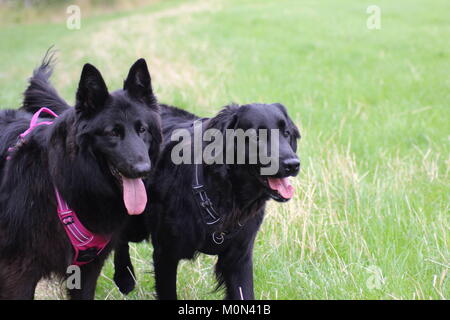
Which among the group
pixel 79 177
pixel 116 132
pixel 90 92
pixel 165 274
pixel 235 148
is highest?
pixel 90 92

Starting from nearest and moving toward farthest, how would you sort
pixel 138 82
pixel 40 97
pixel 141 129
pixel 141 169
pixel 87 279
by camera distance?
pixel 141 169, pixel 141 129, pixel 138 82, pixel 87 279, pixel 40 97

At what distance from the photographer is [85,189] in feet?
9.67

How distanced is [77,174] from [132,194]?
0.32 meters

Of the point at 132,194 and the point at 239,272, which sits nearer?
the point at 132,194

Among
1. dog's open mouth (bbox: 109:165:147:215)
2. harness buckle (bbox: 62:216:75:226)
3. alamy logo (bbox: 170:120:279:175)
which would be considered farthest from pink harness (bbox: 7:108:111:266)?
alamy logo (bbox: 170:120:279:175)

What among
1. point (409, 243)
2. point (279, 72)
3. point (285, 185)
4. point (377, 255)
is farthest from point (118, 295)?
point (279, 72)

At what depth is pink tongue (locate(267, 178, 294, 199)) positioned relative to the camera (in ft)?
10.4

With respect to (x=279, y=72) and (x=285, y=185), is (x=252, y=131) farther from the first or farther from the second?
(x=279, y=72)

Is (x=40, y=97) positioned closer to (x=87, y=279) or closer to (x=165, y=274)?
(x=87, y=279)

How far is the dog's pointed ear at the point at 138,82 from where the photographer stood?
9.96 feet

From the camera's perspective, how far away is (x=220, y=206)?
3.38m

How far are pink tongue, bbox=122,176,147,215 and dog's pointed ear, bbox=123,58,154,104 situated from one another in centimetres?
51

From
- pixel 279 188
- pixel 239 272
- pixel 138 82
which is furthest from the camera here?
pixel 239 272

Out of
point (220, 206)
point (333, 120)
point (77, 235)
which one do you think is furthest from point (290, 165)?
point (333, 120)
